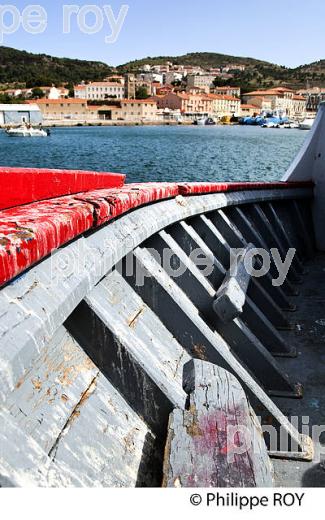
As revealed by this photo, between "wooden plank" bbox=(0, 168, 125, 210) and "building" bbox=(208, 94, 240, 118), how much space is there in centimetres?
16862

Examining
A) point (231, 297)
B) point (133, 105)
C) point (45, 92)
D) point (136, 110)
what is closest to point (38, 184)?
point (231, 297)

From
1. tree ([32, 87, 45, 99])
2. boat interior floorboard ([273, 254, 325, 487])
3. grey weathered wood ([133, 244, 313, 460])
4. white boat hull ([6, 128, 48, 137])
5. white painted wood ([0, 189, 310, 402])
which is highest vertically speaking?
tree ([32, 87, 45, 99])

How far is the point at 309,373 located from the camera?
4.82 meters

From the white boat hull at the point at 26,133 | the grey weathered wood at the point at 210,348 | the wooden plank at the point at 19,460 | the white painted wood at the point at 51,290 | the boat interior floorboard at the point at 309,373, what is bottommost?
the white boat hull at the point at 26,133

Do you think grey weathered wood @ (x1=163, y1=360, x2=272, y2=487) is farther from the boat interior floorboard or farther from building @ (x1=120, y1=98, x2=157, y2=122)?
building @ (x1=120, y1=98, x2=157, y2=122)

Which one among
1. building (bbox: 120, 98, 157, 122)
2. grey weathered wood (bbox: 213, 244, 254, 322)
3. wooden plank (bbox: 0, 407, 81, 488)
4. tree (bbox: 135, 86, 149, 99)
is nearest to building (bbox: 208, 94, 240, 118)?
tree (bbox: 135, 86, 149, 99)

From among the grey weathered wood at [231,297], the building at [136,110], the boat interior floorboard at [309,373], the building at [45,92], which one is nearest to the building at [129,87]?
the building at [136,110]

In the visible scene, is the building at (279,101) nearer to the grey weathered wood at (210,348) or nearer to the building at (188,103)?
the building at (188,103)

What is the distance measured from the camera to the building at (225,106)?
166 m

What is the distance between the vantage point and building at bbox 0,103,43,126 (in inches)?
Answer: 4749

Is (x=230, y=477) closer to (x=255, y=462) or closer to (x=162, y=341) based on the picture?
(x=255, y=462)

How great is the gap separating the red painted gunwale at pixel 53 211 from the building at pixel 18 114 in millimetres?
125931
